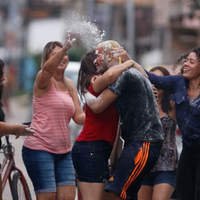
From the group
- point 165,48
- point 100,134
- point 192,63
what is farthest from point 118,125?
point 165,48

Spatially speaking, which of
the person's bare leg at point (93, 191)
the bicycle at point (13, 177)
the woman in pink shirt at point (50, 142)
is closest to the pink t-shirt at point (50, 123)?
the woman in pink shirt at point (50, 142)

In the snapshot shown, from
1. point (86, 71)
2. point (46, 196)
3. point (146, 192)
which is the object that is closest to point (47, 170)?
point (46, 196)

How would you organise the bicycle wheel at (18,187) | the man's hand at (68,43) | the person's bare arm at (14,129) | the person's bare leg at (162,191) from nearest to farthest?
the man's hand at (68,43) → the person's bare arm at (14,129) → the person's bare leg at (162,191) → the bicycle wheel at (18,187)

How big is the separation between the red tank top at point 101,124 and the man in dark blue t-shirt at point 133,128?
211 millimetres

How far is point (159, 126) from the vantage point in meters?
5.57

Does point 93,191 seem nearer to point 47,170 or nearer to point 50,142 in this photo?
point 47,170

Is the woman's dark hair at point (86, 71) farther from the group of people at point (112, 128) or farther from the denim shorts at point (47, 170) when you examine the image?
the denim shorts at point (47, 170)

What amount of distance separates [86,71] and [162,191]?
1.53 m

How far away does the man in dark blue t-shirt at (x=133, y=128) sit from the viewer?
5.46m

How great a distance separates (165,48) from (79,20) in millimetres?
33218

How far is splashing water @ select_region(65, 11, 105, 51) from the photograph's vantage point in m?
6.24

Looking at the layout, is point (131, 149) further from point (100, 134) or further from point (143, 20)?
point (143, 20)

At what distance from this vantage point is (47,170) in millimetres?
6355

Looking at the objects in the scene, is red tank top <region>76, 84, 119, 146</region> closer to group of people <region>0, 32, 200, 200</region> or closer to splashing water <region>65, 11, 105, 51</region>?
group of people <region>0, 32, 200, 200</region>
